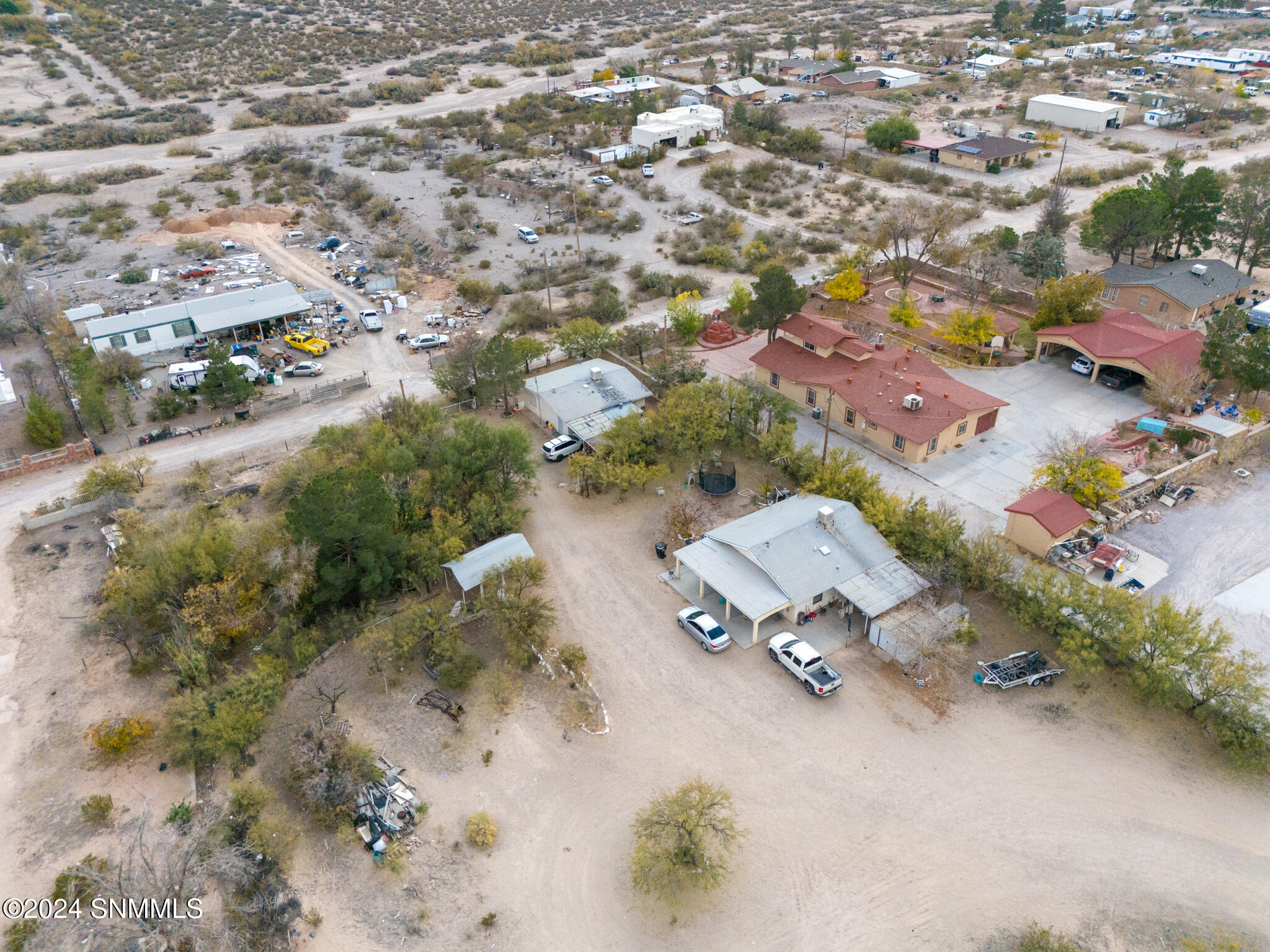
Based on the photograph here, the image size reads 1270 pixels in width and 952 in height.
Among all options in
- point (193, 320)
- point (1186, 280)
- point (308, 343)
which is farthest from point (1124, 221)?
point (193, 320)

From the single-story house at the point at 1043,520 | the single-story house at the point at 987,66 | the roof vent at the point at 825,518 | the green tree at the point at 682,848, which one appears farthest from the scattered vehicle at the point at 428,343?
the single-story house at the point at 987,66

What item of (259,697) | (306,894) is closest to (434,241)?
(259,697)

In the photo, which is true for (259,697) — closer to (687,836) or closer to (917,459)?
(687,836)

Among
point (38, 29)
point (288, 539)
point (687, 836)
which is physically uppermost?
point (38, 29)

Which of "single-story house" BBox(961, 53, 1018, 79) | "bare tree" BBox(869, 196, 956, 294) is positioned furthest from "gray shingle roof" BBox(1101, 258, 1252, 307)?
"single-story house" BBox(961, 53, 1018, 79)

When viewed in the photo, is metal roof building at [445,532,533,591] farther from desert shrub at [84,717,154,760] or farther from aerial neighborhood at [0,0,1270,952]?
desert shrub at [84,717,154,760]

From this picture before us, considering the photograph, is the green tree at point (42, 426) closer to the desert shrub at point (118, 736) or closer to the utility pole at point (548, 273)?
the desert shrub at point (118, 736)

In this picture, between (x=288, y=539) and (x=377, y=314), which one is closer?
(x=288, y=539)
